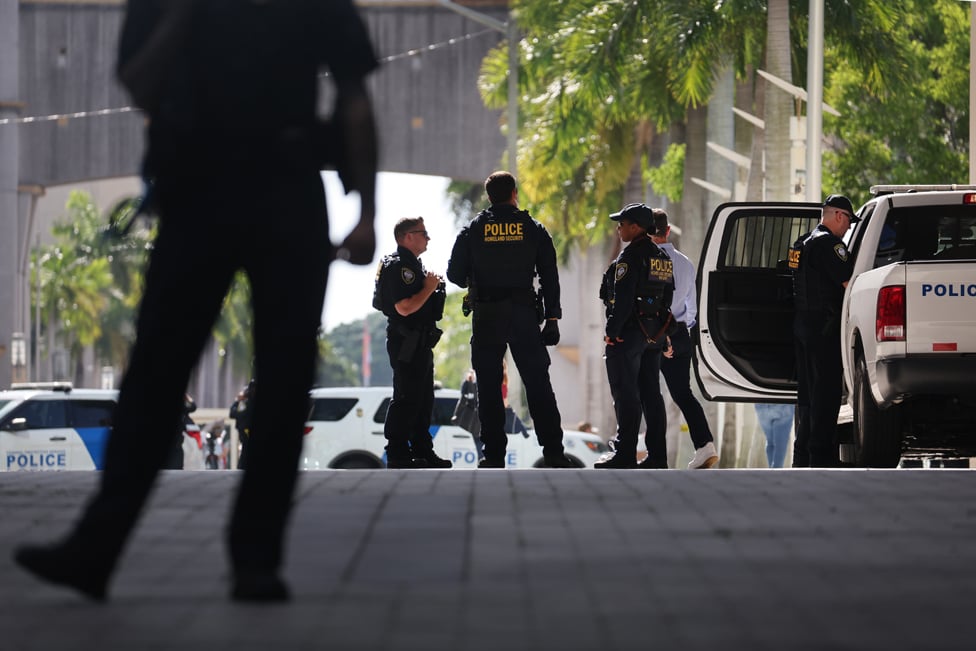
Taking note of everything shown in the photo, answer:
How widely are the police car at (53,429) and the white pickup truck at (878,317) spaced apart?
12.6 m

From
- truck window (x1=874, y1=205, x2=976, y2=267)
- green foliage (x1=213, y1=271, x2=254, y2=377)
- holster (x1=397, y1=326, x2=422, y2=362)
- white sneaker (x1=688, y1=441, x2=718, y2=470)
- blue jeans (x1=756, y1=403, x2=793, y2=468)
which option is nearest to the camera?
truck window (x1=874, y1=205, x2=976, y2=267)

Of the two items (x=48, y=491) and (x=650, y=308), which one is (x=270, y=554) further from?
(x=650, y=308)

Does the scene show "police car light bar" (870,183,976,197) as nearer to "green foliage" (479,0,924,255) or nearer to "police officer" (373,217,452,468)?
"police officer" (373,217,452,468)


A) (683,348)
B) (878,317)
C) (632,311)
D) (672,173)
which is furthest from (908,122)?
(878,317)

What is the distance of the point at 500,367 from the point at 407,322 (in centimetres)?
71

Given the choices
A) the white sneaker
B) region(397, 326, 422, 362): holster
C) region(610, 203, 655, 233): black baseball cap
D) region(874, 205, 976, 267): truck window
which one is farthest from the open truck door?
region(397, 326, 422, 362): holster

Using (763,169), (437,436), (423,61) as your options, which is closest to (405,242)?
(437,436)

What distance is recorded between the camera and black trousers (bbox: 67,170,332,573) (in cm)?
577

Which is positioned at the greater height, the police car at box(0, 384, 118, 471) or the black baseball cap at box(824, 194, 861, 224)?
the black baseball cap at box(824, 194, 861, 224)

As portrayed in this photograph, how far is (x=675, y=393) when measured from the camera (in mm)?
14680

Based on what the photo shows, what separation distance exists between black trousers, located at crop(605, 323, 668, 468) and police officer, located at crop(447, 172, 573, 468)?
0.53 meters

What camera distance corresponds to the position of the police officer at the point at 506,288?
42.1 ft

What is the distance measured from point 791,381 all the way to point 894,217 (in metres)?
2.03

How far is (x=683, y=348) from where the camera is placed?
574 inches
